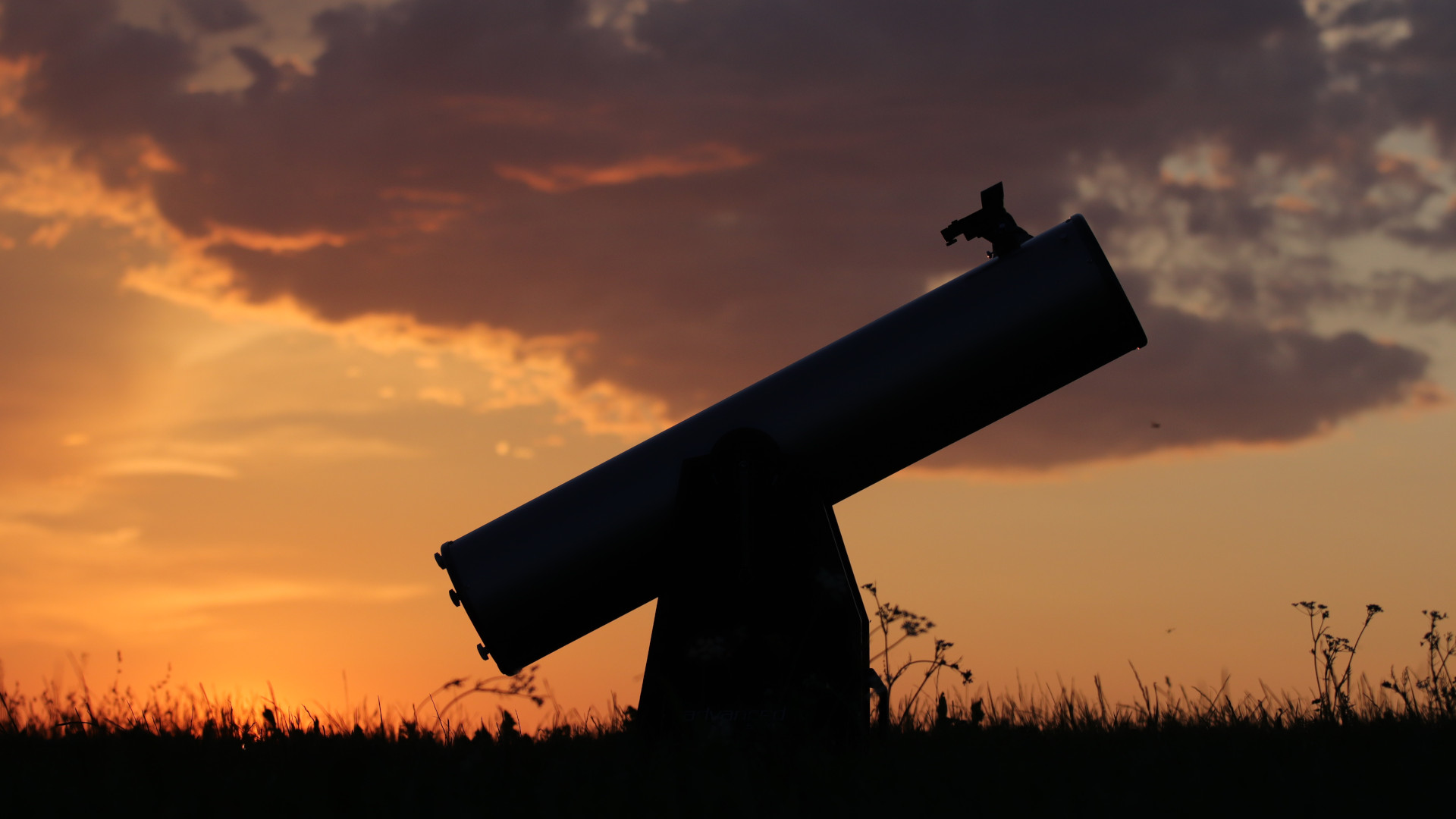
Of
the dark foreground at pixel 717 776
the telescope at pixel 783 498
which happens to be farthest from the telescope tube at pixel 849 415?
the dark foreground at pixel 717 776

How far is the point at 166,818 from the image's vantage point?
4504mm

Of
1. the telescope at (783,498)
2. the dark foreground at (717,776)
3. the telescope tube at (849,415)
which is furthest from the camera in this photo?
the telescope tube at (849,415)

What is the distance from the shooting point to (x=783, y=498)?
21.1 feet

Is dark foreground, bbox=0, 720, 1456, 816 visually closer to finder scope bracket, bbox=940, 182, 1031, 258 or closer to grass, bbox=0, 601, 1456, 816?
grass, bbox=0, 601, 1456, 816

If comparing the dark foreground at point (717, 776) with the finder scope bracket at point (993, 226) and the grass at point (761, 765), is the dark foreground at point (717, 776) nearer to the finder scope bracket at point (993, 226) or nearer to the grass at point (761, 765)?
the grass at point (761, 765)

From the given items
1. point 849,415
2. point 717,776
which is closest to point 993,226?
point 849,415

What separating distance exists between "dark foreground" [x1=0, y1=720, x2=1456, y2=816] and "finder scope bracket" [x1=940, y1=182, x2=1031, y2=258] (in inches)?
106

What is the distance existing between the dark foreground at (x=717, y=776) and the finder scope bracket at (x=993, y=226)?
2.69m

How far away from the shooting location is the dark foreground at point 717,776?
4.69 meters

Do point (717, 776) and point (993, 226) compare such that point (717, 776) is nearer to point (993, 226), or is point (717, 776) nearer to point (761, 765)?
point (761, 765)

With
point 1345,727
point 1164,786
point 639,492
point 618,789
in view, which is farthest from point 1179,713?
point 618,789

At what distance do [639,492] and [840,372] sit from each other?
1.29 metres

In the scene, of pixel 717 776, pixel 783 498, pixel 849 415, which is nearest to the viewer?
pixel 717 776

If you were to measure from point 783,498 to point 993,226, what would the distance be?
205 cm
